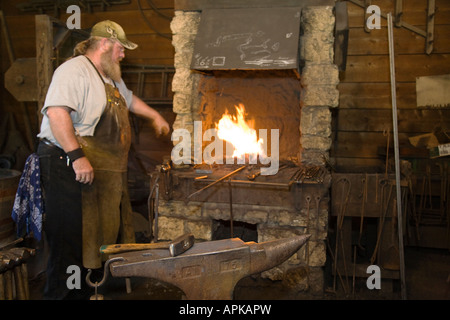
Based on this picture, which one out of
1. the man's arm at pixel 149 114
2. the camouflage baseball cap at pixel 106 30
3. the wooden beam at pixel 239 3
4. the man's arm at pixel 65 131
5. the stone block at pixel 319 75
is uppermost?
the wooden beam at pixel 239 3

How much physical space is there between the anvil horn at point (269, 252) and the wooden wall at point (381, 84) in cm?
277

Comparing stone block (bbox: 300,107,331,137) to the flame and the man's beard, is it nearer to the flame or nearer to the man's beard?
the flame

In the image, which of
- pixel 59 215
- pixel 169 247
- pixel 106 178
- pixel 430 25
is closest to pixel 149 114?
pixel 106 178

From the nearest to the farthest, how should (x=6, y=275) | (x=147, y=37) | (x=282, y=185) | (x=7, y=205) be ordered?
(x=6, y=275) → (x=282, y=185) → (x=7, y=205) → (x=147, y=37)

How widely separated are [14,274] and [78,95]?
125 centimetres

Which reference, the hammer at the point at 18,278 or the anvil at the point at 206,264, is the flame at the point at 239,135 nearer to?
the anvil at the point at 206,264

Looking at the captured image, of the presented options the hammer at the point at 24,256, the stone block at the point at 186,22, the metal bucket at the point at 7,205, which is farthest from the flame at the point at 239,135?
the hammer at the point at 24,256

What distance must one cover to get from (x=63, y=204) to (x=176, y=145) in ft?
3.92

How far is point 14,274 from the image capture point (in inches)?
90.0

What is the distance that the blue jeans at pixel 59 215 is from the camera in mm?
2969

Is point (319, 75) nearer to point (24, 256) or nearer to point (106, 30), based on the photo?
point (106, 30)

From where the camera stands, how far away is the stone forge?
3.31 meters

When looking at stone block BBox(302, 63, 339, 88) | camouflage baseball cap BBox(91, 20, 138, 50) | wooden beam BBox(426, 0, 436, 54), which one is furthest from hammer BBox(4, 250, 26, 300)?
wooden beam BBox(426, 0, 436, 54)
